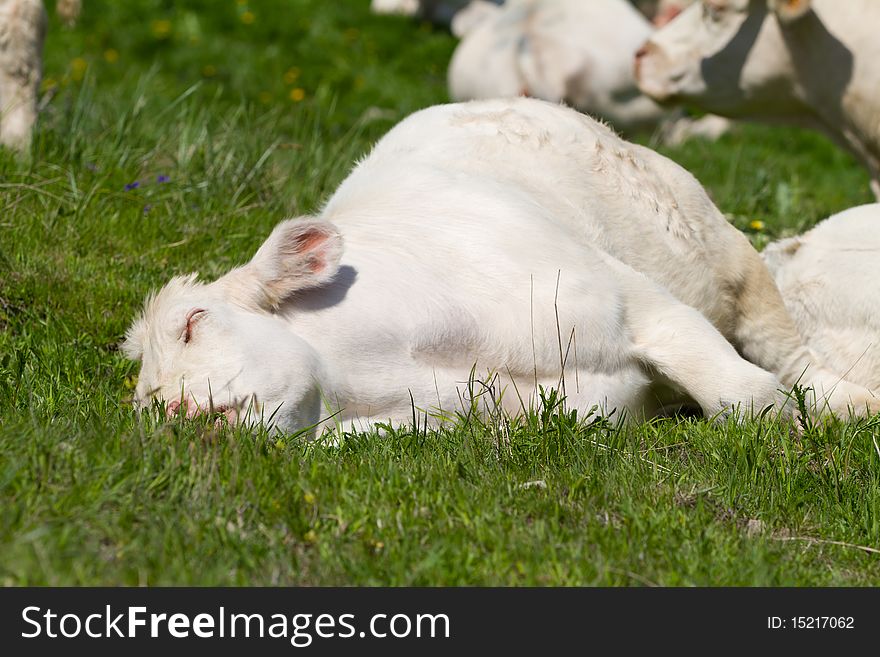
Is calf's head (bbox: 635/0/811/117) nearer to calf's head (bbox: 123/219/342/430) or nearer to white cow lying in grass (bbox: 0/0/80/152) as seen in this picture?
white cow lying in grass (bbox: 0/0/80/152)

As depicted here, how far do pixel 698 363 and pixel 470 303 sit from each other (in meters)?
0.85

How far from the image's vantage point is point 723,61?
8844 mm

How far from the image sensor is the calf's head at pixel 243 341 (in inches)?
153

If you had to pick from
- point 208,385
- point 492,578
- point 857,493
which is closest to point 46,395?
point 208,385

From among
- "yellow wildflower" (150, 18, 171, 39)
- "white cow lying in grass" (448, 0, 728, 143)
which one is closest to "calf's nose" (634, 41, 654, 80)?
"white cow lying in grass" (448, 0, 728, 143)

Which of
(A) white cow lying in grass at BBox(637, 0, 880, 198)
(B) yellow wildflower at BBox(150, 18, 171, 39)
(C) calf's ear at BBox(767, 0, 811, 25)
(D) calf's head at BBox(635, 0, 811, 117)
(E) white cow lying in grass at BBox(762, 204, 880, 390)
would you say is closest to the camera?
(E) white cow lying in grass at BBox(762, 204, 880, 390)

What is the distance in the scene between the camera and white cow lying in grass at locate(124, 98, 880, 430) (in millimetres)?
4039

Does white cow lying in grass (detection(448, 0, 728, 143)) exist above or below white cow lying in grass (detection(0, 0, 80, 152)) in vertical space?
below

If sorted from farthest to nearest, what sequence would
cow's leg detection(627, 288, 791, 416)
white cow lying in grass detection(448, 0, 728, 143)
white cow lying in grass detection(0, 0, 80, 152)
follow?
white cow lying in grass detection(448, 0, 728, 143) < white cow lying in grass detection(0, 0, 80, 152) < cow's leg detection(627, 288, 791, 416)

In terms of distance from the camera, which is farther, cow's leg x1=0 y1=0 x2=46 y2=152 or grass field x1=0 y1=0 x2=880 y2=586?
cow's leg x1=0 y1=0 x2=46 y2=152

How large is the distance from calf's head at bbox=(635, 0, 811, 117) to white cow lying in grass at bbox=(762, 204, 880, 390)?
9.23ft

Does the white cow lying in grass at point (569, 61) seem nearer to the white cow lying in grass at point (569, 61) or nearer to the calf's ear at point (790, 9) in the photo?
the white cow lying in grass at point (569, 61)
